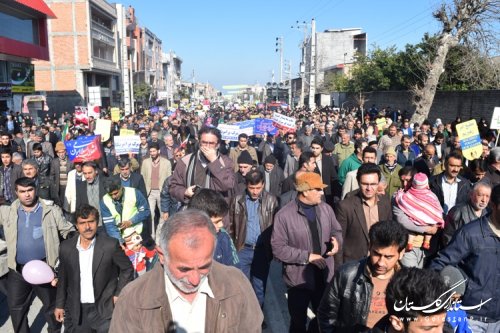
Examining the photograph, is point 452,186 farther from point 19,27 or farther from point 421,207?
point 19,27

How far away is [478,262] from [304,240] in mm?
1409

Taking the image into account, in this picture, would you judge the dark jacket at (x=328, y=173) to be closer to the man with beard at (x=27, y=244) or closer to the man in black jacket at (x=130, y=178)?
the man in black jacket at (x=130, y=178)

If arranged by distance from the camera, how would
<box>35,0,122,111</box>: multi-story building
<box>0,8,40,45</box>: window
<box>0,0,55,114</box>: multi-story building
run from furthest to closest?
<box>35,0,122,111</box>: multi-story building < <box>0,8,40,45</box>: window < <box>0,0,55,114</box>: multi-story building

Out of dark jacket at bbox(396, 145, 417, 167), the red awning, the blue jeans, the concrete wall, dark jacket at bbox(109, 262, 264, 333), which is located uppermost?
the red awning

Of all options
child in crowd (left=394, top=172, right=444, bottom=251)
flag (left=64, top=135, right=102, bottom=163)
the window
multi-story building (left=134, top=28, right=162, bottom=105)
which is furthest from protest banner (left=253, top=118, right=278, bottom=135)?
multi-story building (left=134, top=28, right=162, bottom=105)

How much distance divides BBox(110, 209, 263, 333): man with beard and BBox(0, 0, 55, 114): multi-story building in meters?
27.4

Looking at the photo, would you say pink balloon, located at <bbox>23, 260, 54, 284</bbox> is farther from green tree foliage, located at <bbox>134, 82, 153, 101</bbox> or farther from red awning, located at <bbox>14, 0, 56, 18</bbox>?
green tree foliage, located at <bbox>134, 82, 153, 101</bbox>

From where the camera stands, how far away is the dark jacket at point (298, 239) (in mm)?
4090

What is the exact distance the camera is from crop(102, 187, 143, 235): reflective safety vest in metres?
5.26

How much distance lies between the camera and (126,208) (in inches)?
209

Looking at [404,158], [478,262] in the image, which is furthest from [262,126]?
[478,262]

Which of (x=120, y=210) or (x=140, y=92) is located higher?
(x=140, y=92)

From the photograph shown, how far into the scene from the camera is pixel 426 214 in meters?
4.30

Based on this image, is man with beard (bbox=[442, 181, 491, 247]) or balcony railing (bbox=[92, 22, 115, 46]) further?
balcony railing (bbox=[92, 22, 115, 46])
